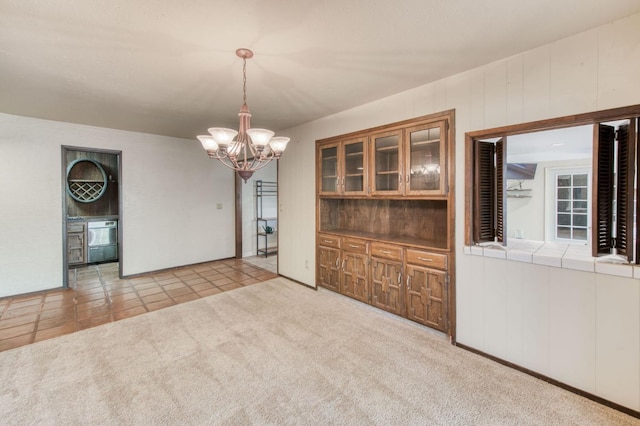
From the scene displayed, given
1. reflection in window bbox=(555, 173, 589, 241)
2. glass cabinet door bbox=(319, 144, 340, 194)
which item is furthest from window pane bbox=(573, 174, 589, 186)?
glass cabinet door bbox=(319, 144, 340, 194)

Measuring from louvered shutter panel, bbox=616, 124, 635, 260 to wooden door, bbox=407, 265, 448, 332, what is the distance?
117 centimetres

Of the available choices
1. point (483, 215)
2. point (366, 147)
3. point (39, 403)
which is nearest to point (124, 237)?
point (39, 403)

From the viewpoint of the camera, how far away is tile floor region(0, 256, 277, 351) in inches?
113

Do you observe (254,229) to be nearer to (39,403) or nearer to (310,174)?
(310,174)

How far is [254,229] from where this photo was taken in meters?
6.20

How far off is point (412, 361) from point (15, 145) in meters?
5.37

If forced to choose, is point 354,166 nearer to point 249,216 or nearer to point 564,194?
point 564,194

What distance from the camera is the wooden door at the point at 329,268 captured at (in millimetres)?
3591

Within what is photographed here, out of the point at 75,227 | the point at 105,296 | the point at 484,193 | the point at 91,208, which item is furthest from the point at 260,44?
the point at 91,208

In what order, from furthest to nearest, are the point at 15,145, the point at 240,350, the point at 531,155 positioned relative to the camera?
1. the point at 15,145
2. the point at 531,155
3. the point at 240,350

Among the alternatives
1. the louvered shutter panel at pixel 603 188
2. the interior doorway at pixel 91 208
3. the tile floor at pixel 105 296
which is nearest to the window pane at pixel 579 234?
the louvered shutter panel at pixel 603 188

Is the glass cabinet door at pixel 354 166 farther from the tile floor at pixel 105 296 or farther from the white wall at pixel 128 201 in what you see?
the white wall at pixel 128 201

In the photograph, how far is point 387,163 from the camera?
304 cm

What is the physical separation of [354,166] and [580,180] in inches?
92.6
